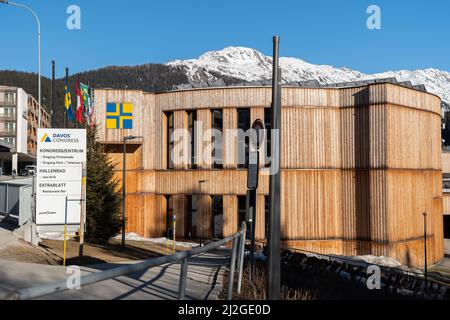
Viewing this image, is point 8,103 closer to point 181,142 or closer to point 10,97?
point 10,97

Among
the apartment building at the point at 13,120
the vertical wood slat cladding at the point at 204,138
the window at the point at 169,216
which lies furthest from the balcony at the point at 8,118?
the vertical wood slat cladding at the point at 204,138

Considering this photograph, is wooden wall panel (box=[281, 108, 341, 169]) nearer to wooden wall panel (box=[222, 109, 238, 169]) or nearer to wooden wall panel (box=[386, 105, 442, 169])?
wooden wall panel (box=[222, 109, 238, 169])

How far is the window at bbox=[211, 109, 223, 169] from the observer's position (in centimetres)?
3728

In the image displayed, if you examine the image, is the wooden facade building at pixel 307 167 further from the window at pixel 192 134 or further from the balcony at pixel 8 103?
the balcony at pixel 8 103

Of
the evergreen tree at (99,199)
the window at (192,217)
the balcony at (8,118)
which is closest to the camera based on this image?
the evergreen tree at (99,199)

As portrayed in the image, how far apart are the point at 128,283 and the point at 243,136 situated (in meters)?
29.6

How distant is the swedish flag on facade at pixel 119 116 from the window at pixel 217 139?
6540 millimetres

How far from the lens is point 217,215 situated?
37656mm

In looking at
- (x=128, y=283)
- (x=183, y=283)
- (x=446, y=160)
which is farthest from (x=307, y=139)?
(x=446, y=160)

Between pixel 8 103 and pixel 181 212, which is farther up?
pixel 8 103

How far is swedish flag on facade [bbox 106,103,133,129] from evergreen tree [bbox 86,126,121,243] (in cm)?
648

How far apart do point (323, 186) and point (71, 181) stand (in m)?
23.3

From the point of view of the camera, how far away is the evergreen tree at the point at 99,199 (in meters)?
29.7

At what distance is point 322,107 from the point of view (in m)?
36.2
